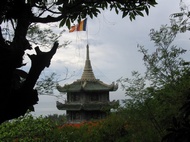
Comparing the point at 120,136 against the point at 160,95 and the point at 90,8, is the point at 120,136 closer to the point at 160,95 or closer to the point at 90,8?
the point at 160,95

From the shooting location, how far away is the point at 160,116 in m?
9.27

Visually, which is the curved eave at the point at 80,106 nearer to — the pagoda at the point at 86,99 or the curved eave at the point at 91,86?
the pagoda at the point at 86,99

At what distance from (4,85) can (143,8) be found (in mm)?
1695

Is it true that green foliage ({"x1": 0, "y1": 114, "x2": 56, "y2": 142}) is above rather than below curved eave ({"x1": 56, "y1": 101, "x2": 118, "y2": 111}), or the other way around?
above

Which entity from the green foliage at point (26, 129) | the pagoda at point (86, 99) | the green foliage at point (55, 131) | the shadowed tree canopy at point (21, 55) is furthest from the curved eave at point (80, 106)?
the shadowed tree canopy at point (21, 55)

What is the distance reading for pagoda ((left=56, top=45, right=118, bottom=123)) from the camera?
22.3 m

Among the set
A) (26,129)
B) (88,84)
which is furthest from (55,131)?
(88,84)

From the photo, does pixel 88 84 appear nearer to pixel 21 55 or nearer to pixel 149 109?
pixel 149 109

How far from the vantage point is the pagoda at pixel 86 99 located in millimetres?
22312

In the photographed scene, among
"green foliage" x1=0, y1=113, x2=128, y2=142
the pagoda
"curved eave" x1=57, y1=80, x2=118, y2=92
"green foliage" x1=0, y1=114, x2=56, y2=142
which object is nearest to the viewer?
"green foliage" x1=0, y1=114, x2=56, y2=142

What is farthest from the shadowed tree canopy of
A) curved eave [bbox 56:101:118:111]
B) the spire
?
the spire

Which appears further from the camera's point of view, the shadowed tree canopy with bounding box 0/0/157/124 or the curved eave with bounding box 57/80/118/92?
the curved eave with bounding box 57/80/118/92

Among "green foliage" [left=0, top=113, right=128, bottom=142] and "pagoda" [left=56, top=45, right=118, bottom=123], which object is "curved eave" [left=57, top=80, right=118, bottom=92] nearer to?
"pagoda" [left=56, top=45, right=118, bottom=123]

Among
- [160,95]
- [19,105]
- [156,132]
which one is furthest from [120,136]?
[19,105]
